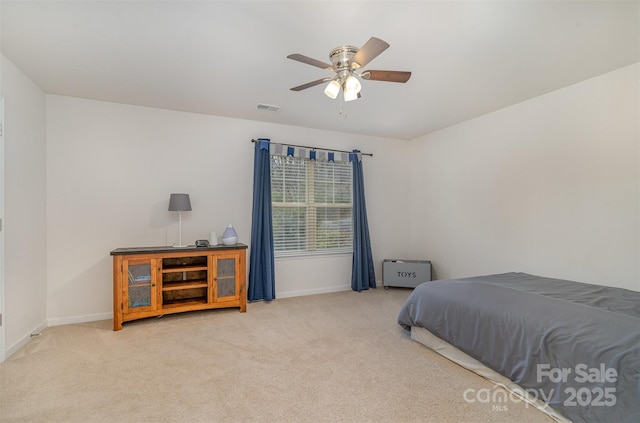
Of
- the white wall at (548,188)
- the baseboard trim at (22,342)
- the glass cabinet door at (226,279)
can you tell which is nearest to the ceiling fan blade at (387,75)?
the white wall at (548,188)

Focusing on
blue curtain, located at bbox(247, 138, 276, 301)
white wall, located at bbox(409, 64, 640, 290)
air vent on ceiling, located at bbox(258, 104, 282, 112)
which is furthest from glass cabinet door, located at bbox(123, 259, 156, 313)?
white wall, located at bbox(409, 64, 640, 290)

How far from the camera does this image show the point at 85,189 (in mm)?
3336

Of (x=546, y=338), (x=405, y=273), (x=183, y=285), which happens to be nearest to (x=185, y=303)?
(x=183, y=285)

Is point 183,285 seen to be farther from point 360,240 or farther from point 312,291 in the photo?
point 360,240

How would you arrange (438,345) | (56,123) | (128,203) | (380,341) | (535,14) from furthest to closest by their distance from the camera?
(128,203) < (56,123) < (380,341) < (438,345) < (535,14)

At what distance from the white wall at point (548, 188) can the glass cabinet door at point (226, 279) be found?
314cm

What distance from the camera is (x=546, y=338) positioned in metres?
1.79

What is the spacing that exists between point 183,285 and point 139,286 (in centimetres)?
43

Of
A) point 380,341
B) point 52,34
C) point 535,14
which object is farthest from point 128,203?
point 535,14

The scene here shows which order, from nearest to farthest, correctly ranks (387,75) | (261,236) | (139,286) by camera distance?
(387,75) → (139,286) → (261,236)

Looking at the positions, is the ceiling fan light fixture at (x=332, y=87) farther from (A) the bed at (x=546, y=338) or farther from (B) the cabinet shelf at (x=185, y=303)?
(B) the cabinet shelf at (x=185, y=303)

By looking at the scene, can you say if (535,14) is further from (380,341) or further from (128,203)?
(128,203)

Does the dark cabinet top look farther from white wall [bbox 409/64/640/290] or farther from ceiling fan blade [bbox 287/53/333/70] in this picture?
white wall [bbox 409/64/640/290]

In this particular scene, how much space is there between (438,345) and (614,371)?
1177 millimetres
